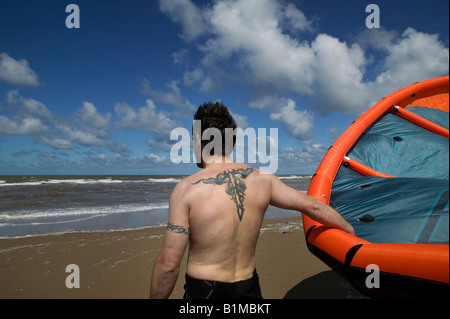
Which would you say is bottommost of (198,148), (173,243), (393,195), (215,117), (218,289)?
(218,289)

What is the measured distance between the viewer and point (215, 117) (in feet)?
6.79

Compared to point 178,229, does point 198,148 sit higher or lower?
higher

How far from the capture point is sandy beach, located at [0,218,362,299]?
423cm

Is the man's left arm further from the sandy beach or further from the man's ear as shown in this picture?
the sandy beach

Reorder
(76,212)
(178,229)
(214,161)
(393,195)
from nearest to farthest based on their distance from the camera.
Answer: (178,229) → (214,161) → (393,195) → (76,212)

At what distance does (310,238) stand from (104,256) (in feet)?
16.9

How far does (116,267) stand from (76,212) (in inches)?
273

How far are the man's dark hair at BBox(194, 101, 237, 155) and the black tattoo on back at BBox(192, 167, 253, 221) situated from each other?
0.74 feet

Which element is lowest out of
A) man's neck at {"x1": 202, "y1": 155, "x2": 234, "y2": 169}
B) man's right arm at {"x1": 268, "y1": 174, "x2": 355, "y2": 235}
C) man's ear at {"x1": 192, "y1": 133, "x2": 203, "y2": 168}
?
man's right arm at {"x1": 268, "y1": 174, "x2": 355, "y2": 235}

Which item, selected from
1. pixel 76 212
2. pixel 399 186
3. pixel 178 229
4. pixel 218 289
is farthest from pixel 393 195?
pixel 76 212

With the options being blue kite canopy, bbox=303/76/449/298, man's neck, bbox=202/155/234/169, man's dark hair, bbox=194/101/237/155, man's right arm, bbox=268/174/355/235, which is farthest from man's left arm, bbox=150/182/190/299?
blue kite canopy, bbox=303/76/449/298

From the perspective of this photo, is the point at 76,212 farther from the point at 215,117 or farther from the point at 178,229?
the point at 215,117

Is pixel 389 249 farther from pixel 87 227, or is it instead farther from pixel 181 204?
pixel 87 227

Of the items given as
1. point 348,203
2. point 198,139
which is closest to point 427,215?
point 348,203
